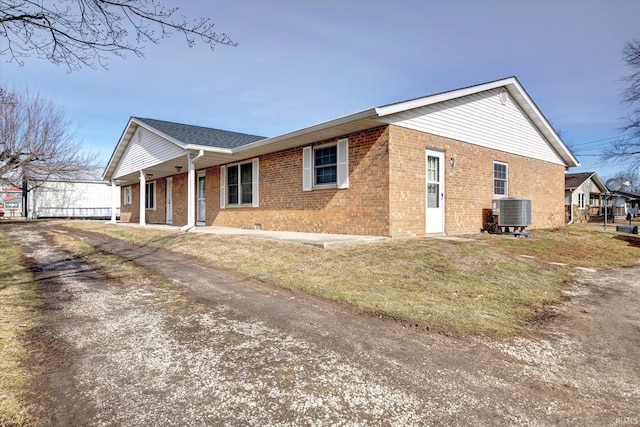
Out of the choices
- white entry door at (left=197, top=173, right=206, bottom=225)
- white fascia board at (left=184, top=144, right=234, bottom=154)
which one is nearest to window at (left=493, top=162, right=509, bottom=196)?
white fascia board at (left=184, top=144, right=234, bottom=154)

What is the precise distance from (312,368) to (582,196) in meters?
36.4

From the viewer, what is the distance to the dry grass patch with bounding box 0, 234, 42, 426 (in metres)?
2.09

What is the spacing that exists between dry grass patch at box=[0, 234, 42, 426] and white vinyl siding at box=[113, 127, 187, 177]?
816 cm

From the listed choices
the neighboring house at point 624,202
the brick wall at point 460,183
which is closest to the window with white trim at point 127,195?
the brick wall at point 460,183

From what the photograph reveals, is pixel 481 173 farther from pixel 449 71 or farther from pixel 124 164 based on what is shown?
pixel 124 164

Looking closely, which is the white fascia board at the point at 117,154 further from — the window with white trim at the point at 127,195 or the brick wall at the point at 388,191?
the brick wall at the point at 388,191

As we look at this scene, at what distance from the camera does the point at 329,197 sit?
1021 cm

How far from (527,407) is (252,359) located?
77.1 inches

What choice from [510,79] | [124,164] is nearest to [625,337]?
[510,79]

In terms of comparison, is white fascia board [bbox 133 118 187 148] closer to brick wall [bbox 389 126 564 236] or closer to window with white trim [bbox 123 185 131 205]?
brick wall [bbox 389 126 564 236]

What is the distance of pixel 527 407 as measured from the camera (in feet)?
7.23

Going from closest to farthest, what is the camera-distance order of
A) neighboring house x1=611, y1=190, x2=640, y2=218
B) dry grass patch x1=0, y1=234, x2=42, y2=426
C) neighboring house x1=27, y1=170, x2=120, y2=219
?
dry grass patch x1=0, y1=234, x2=42, y2=426
neighboring house x1=611, y1=190, x2=640, y2=218
neighboring house x1=27, y1=170, x2=120, y2=219

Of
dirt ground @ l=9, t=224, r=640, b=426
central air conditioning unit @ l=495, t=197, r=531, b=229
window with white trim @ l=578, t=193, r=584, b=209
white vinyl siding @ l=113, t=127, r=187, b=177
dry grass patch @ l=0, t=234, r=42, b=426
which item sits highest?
white vinyl siding @ l=113, t=127, r=187, b=177

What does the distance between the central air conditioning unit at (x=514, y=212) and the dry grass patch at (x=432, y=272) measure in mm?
717
